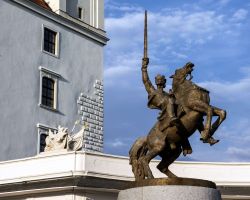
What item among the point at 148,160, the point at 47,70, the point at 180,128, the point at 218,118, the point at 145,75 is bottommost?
the point at 148,160

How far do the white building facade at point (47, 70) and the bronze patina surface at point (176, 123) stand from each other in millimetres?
21034

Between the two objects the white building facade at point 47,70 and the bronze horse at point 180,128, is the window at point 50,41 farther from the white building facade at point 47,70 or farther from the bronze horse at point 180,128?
the bronze horse at point 180,128

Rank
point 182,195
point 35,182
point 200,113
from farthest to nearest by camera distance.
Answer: point 35,182 < point 200,113 < point 182,195

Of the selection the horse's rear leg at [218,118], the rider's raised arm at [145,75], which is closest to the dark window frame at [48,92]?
the rider's raised arm at [145,75]

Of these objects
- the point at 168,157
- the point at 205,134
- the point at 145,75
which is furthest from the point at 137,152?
the point at 145,75

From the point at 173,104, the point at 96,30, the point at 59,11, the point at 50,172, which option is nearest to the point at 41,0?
→ the point at 59,11

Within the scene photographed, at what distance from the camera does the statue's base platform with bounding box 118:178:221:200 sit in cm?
1059

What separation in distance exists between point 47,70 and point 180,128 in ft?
80.5

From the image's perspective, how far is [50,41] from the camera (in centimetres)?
3634

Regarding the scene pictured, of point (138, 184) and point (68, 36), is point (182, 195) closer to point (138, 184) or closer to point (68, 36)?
point (138, 184)

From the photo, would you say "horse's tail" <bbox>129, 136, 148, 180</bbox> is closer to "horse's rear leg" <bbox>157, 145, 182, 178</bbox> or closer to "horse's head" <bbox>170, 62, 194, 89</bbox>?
"horse's rear leg" <bbox>157, 145, 182, 178</bbox>

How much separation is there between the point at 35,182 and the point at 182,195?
55.0 feet

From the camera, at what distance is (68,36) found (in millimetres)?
37438

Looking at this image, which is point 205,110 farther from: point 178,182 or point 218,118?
point 178,182
